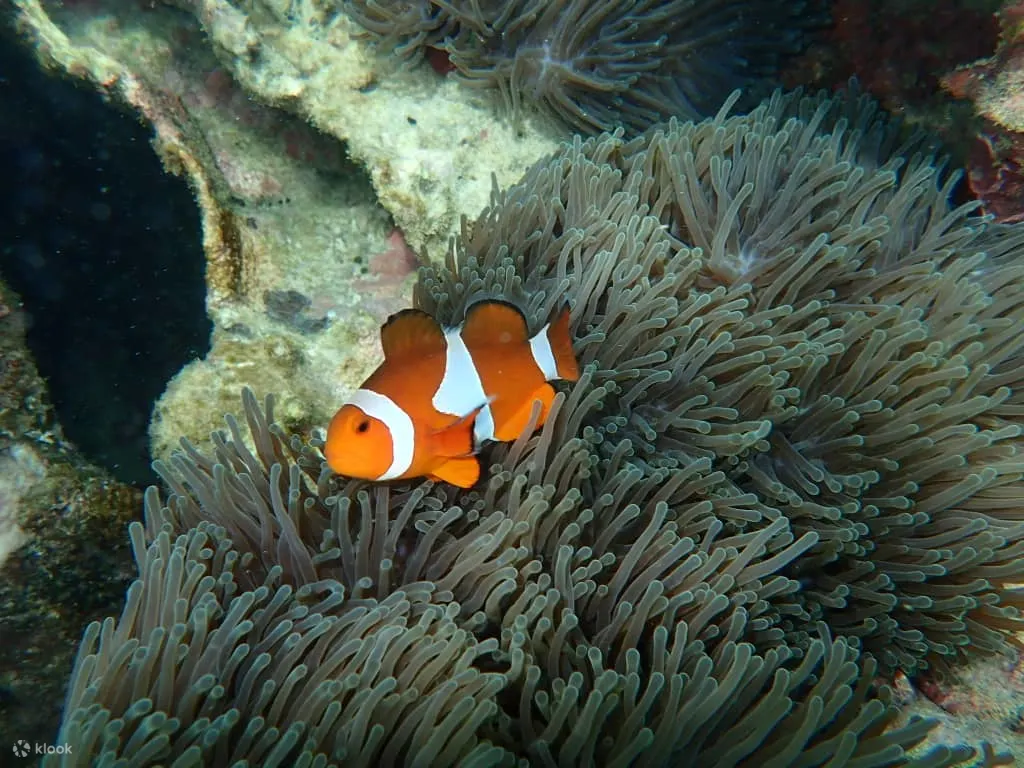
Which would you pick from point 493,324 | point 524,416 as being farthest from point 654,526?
point 493,324

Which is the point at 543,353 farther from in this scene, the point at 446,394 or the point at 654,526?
the point at 654,526

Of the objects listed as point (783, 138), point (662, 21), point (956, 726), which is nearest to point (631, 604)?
point (956, 726)

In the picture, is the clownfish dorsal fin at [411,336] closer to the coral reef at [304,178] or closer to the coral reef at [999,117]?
the coral reef at [304,178]

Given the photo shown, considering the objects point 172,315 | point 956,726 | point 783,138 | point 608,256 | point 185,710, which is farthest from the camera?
point 172,315

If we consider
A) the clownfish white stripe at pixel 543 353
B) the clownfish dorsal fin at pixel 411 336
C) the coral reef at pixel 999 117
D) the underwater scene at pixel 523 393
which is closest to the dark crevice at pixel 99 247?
the underwater scene at pixel 523 393

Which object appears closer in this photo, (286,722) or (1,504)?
(286,722)

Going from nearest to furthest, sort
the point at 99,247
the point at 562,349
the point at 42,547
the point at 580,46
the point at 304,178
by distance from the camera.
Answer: the point at 562,349, the point at 42,547, the point at 580,46, the point at 99,247, the point at 304,178

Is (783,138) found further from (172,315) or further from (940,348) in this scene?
(172,315)
